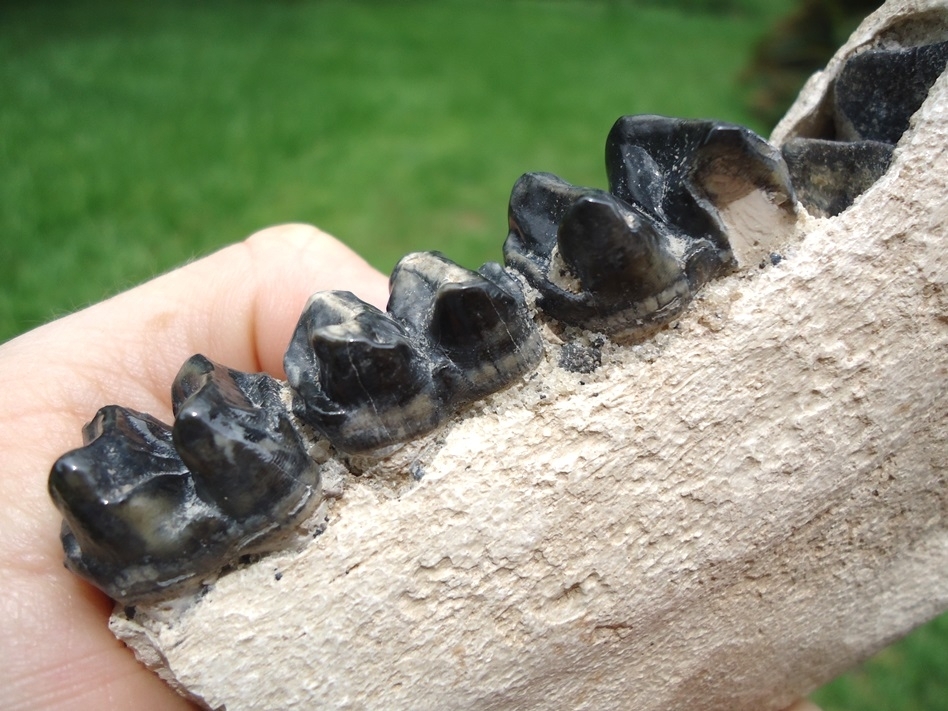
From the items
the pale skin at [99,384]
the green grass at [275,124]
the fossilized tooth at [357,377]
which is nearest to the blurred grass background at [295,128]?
the green grass at [275,124]

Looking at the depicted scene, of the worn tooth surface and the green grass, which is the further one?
the green grass

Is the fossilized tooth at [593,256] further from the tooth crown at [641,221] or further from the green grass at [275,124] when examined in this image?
the green grass at [275,124]

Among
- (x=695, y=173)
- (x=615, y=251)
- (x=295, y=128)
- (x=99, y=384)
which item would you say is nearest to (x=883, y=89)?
(x=695, y=173)

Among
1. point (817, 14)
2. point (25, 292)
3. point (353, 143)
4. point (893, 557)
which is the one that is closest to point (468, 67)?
point (353, 143)

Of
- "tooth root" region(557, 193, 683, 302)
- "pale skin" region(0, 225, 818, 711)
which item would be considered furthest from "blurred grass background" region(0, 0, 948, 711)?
"tooth root" region(557, 193, 683, 302)

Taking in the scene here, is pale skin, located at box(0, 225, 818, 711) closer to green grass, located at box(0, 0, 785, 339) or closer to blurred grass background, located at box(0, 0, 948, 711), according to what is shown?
blurred grass background, located at box(0, 0, 948, 711)

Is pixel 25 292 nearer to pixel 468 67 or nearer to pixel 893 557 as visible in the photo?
pixel 893 557
